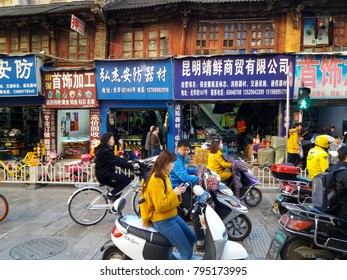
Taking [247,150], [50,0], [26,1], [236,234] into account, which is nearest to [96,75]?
[50,0]

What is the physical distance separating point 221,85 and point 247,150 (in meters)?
3.35

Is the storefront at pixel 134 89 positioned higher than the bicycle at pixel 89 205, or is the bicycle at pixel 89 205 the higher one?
the storefront at pixel 134 89

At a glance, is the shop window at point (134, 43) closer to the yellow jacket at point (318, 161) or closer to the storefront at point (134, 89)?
the storefront at point (134, 89)

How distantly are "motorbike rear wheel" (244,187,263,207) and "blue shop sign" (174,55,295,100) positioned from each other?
5.19 meters

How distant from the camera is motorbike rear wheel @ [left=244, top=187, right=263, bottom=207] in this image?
22.4ft

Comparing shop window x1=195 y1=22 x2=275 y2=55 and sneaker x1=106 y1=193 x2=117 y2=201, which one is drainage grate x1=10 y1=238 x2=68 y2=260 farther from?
shop window x1=195 y1=22 x2=275 y2=55

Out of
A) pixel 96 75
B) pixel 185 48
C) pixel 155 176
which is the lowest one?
pixel 155 176

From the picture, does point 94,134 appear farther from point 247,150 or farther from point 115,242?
point 115,242

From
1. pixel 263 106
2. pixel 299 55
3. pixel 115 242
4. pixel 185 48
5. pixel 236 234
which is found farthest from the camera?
pixel 263 106

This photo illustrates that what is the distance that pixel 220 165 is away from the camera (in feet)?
19.3

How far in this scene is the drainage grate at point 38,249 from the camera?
4402mm

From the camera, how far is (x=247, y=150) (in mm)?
12789

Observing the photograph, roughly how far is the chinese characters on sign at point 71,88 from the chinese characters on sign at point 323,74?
8.25 meters
